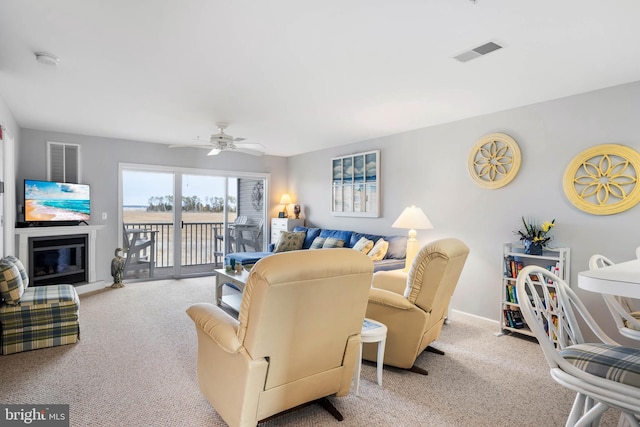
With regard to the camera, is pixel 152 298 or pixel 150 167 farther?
pixel 150 167

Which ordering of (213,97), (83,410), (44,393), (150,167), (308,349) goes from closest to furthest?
(308,349), (83,410), (44,393), (213,97), (150,167)

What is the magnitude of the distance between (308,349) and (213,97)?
8.96ft

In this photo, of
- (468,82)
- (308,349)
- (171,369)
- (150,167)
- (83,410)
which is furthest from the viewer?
(150,167)

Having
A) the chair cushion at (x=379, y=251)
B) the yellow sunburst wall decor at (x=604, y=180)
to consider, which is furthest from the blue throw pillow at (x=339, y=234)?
the yellow sunburst wall decor at (x=604, y=180)

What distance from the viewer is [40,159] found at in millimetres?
5234

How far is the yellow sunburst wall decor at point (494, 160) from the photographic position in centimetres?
387

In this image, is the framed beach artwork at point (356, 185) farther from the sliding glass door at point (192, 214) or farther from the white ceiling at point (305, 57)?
the sliding glass door at point (192, 214)

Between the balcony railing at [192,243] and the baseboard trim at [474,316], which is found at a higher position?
the balcony railing at [192,243]

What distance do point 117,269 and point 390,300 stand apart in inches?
186

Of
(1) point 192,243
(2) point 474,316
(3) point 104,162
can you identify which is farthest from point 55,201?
(2) point 474,316

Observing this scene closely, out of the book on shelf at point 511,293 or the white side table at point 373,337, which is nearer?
the white side table at point 373,337

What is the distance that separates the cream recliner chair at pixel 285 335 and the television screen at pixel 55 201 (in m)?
4.07

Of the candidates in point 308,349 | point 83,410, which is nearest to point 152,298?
point 83,410

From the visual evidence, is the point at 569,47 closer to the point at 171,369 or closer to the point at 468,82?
the point at 468,82
